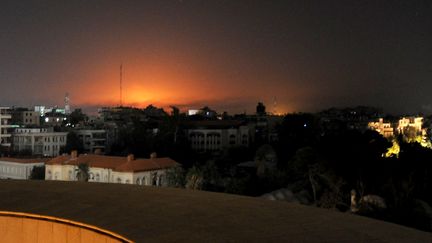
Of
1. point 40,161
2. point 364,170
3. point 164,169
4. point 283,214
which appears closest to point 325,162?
point 364,170

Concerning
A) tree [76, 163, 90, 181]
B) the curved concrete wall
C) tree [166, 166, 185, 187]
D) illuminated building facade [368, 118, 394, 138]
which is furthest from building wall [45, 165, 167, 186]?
illuminated building facade [368, 118, 394, 138]

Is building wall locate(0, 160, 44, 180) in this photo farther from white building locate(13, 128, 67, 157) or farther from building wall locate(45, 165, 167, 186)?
white building locate(13, 128, 67, 157)

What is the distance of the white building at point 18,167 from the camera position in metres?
34.2

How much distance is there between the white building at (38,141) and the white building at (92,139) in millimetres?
3199

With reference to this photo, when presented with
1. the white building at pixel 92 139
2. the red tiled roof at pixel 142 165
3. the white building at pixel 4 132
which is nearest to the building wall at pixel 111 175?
the red tiled roof at pixel 142 165

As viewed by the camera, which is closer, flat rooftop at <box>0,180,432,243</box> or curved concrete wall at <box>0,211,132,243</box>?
flat rooftop at <box>0,180,432,243</box>

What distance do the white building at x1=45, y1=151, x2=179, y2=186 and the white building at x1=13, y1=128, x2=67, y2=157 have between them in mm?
14890

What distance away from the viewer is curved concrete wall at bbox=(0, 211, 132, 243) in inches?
232

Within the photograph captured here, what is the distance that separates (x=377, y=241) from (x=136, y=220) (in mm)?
2973

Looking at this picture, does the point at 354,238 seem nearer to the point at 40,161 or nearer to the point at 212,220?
the point at 212,220

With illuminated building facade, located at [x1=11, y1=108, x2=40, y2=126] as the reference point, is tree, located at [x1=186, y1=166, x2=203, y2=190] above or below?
below

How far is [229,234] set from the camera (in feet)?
18.1

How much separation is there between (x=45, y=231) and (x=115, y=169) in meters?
22.5

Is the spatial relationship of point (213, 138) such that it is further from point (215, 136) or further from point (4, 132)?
point (4, 132)
